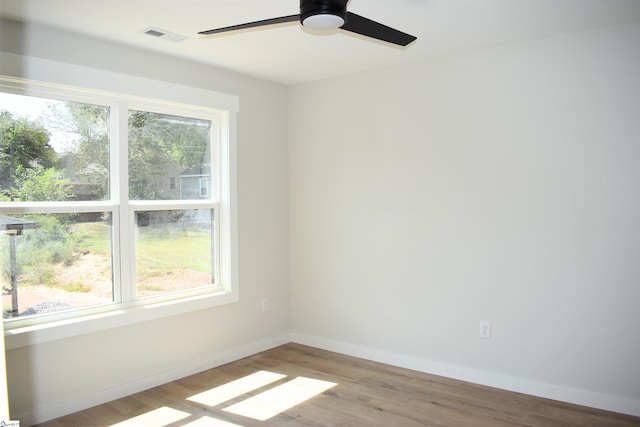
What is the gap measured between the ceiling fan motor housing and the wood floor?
2.35 metres

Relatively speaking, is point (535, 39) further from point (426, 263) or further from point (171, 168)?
point (171, 168)

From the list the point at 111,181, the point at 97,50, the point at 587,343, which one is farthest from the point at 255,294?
the point at 587,343

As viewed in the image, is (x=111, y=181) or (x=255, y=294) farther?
(x=255, y=294)

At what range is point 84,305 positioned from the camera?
3.22m

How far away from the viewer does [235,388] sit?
3482 millimetres

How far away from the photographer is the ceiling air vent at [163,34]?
3018 millimetres

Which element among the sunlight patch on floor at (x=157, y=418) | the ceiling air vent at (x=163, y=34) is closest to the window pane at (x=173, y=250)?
the sunlight patch on floor at (x=157, y=418)

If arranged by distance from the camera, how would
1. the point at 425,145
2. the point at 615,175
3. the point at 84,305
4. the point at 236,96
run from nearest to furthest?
the point at 615,175 < the point at 84,305 < the point at 425,145 < the point at 236,96

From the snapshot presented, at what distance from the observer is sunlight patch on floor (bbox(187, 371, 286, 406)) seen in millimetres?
3289

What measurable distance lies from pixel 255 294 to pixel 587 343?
2640mm

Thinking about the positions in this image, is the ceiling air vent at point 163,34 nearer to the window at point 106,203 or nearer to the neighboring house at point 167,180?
the window at point 106,203

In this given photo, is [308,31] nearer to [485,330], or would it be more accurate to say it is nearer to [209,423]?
[209,423]

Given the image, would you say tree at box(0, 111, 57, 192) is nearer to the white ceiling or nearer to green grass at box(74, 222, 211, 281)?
green grass at box(74, 222, 211, 281)

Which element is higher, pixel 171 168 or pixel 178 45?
pixel 178 45
